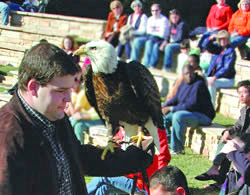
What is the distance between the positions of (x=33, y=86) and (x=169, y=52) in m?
5.47

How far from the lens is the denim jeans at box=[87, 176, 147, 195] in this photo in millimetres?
3645

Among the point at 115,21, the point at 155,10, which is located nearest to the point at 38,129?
the point at 155,10

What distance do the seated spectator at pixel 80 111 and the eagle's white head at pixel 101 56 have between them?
0.73ft

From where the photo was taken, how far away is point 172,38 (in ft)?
25.3

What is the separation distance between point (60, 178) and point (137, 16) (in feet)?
20.5

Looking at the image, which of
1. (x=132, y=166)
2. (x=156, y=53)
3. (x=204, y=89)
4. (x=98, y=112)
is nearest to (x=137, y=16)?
(x=156, y=53)

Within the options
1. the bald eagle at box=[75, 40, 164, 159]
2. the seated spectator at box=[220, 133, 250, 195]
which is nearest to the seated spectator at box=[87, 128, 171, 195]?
the bald eagle at box=[75, 40, 164, 159]

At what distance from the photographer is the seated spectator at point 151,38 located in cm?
742

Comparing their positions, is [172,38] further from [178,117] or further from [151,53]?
[178,117]

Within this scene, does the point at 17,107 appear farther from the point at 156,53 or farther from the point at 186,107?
the point at 156,53

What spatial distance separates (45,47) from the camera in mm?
1750

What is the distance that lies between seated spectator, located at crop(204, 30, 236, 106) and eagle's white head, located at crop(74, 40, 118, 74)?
255 cm

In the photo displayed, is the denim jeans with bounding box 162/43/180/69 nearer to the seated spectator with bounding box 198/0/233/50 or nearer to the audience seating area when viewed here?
the audience seating area

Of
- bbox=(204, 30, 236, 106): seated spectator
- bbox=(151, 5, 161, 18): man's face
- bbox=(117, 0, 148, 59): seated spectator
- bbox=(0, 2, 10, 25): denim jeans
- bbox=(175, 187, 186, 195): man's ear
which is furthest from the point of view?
bbox=(0, 2, 10, 25): denim jeans
